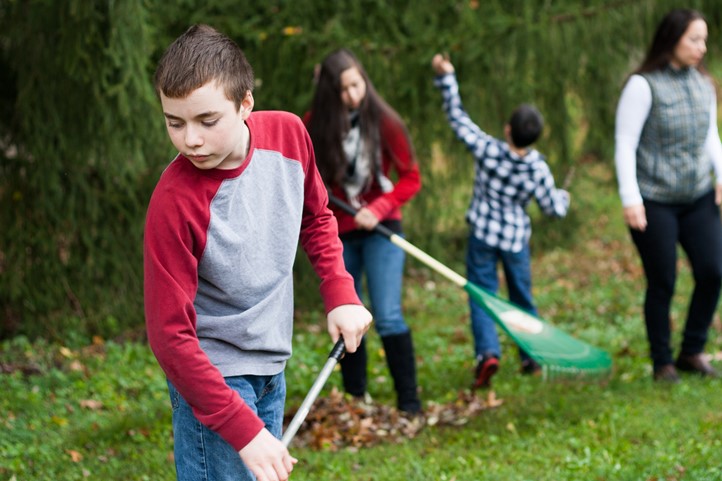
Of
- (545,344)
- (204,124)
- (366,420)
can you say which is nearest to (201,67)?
(204,124)

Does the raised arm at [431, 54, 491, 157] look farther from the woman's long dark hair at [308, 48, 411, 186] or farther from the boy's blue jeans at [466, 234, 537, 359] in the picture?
the woman's long dark hair at [308, 48, 411, 186]

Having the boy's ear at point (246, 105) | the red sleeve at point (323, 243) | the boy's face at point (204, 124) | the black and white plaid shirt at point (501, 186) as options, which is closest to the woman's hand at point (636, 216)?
the black and white plaid shirt at point (501, 186)

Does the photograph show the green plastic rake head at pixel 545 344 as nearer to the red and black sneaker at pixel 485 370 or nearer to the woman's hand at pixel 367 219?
the red and black sneaker at pixel 485 370

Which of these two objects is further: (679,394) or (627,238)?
(627,238)

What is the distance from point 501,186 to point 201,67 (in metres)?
3.56

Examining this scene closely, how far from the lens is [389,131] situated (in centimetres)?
509

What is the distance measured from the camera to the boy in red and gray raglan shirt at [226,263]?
92.2 inches

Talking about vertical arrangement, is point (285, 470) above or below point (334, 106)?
below

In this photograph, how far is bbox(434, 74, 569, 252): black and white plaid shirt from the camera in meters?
5.61

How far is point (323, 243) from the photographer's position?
9.49 ft

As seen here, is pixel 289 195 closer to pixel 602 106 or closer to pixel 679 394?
pixel 679 394

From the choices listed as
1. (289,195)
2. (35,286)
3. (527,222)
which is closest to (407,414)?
(527,222)

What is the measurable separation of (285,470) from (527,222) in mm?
3705

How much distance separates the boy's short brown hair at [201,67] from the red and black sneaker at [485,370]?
3.40 meters
